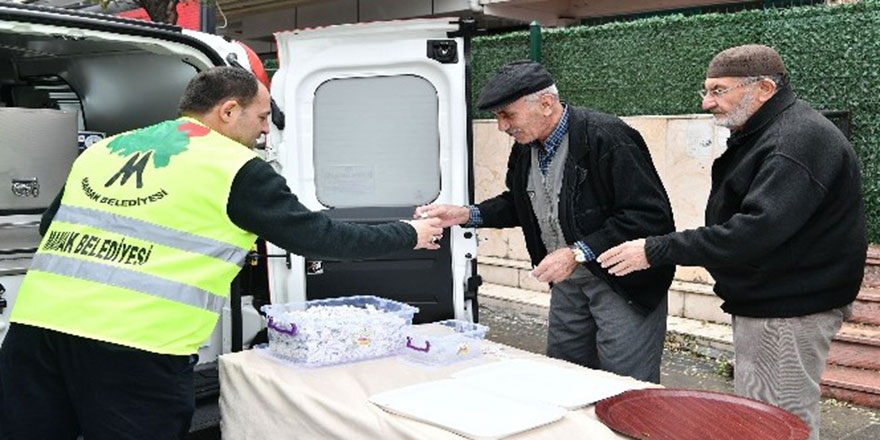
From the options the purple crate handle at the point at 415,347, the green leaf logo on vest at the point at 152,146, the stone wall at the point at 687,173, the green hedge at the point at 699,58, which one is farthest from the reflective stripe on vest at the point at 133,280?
the green hedge at the point at 699,58

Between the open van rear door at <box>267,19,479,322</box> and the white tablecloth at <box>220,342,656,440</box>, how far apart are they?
3.49 ft

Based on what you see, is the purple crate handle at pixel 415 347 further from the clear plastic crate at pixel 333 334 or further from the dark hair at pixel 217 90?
the dark hair at pixel 217 90

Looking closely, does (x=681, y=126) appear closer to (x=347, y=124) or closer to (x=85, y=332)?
(x=347, y=124)

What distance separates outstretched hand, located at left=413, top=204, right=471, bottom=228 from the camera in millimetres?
3686

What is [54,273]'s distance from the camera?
96.2 inches

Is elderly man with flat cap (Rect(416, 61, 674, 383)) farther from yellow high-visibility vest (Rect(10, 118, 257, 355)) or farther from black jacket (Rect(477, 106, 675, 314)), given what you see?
yellow high-visibility vest (Rect(10, 118, 257, 355))

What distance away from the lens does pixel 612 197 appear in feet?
10.6

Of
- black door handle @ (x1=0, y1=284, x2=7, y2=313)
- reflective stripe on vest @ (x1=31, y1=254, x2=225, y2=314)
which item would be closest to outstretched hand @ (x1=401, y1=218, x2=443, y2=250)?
reflective stripe on vest @ (x1=31, y1=254, x2=225, y2=314)

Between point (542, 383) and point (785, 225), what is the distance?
882 mm

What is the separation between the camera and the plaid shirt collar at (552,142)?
10.8 ft

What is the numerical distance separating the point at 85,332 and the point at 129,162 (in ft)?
1.57

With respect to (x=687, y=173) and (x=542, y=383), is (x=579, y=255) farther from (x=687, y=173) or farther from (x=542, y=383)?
(x=687, y=173)

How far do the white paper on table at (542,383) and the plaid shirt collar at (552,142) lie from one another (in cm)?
83

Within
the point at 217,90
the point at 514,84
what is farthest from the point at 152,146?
the point at 514,84
